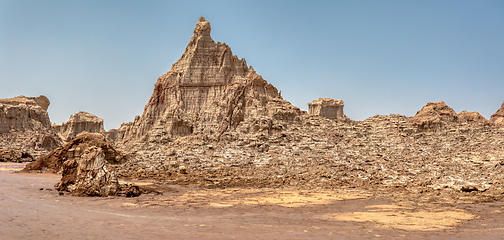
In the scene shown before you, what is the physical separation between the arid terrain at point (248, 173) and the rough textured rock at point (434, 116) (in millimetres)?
172

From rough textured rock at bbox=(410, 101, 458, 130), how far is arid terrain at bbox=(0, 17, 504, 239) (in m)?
0.17

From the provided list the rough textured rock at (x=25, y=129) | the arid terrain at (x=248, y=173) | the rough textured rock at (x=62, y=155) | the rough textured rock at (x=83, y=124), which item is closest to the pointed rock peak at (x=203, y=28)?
the arid terrain at (x=248, y=173)

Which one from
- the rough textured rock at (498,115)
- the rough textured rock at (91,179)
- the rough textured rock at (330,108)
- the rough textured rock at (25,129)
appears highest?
the rough textured rock at (330,108)

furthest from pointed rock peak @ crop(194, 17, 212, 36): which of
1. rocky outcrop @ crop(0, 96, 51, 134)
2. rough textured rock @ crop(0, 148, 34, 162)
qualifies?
rocky outcrop @ crop(0, 96, 51, 134)

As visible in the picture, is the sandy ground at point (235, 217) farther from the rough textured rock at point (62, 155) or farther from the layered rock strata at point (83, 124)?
the layered rock strata at point (83, 124)

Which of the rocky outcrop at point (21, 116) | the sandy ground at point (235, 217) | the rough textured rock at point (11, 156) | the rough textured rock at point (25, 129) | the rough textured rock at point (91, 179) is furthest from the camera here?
the rocky outcrop at point (21, 116)

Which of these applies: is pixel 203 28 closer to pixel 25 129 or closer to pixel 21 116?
pixel 25 129

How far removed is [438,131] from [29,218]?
39.3 meters

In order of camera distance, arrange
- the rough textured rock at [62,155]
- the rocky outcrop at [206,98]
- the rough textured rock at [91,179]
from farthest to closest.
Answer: the rocky outcrop at [206,98] → the rough textured rock at [62,155] → the rough textured rock at [91,179]

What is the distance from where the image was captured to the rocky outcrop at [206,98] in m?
47.5

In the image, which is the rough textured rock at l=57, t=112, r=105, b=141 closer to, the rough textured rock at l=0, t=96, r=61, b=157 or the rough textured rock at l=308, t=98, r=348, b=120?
the rough textured rock at l=0, t=96, r=61, b=157

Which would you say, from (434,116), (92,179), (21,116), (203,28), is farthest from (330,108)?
(92,179)

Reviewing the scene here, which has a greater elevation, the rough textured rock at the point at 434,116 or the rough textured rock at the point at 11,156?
the rough textured rock at the point at 434,116

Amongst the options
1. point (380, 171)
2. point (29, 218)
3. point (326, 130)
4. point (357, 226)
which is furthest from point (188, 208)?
point (326, 130)
